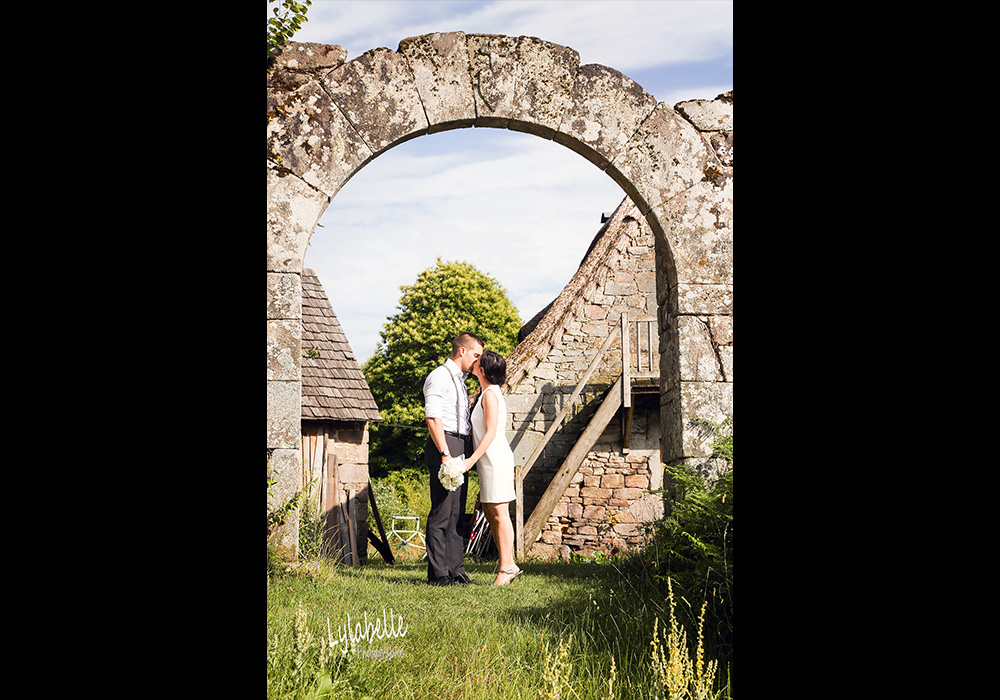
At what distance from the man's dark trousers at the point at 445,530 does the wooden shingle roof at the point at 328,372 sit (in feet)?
14.4

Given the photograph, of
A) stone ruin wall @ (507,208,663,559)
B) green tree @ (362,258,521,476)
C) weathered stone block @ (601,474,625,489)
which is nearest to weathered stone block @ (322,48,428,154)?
stone ruin wall @ (507,208,663,559)

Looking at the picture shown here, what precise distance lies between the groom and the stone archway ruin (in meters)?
1.66

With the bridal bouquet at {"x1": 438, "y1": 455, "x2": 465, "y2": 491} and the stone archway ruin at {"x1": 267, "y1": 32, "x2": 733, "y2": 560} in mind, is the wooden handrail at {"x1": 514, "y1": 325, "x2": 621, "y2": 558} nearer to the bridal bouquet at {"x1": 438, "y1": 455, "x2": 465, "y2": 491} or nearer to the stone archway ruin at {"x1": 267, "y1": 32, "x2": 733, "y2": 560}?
the bridal bouquet at {"x1": 438, "y1": 455, "x2": 465, "y2": 491}

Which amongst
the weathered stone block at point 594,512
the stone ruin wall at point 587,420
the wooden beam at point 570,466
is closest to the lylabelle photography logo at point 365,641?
the wooden beam at point 570,466

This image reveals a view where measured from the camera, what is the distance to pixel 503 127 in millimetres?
4969

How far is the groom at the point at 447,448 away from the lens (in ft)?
19.5

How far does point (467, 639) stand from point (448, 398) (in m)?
2.56

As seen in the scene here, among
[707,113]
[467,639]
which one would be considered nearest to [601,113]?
[707,113]

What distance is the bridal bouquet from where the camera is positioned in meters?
5.91

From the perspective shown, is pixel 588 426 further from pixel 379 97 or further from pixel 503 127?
pixel 379 97
